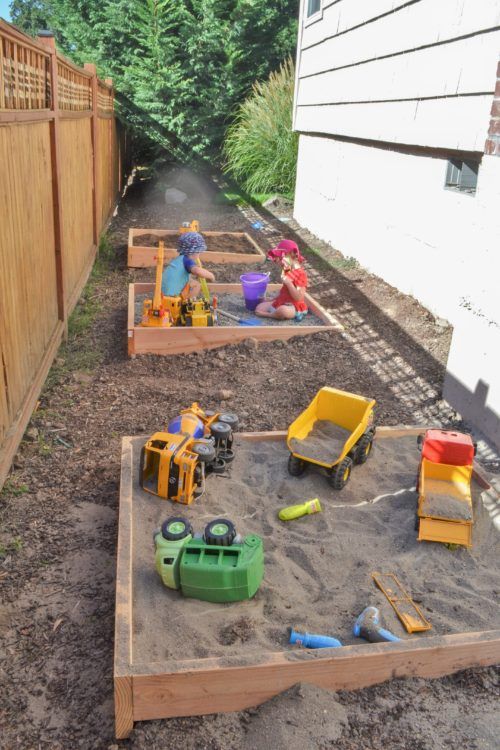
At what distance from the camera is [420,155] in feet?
21.5

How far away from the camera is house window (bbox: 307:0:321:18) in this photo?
10288mm

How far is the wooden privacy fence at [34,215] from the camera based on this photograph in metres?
3.41

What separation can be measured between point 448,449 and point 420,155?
4.25 m

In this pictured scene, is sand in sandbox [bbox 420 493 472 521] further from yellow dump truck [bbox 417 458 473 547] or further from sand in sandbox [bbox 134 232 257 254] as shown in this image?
sand in sandbox [bbox 134 232 257 254]

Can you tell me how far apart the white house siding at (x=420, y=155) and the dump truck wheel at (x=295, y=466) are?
133 centimetres

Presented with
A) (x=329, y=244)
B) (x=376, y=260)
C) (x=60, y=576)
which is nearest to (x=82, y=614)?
(x=60, y=576)

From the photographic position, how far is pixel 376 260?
7.75 metres

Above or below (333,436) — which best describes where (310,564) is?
below

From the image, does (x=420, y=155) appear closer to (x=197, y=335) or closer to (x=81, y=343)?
(x=197, y=335)

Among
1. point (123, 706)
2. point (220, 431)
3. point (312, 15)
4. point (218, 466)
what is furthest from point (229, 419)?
point (312, 15)

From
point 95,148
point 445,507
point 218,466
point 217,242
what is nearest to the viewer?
point 445,507

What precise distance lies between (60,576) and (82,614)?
0.27 metres

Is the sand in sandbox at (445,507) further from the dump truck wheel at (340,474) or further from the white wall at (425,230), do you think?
the white wall at (425,230)

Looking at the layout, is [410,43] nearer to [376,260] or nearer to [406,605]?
[376,260]
